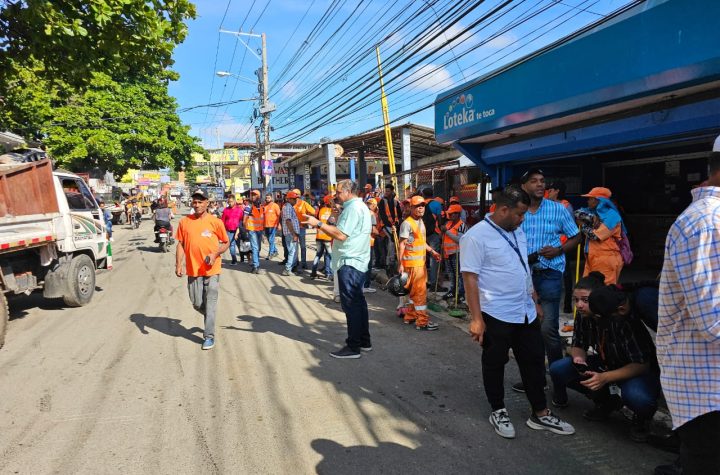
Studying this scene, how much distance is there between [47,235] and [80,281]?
3.69 feet

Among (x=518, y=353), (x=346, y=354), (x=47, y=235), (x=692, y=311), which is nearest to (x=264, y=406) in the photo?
(x=346, y=354)

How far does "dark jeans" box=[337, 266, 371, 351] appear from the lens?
473 centimetres

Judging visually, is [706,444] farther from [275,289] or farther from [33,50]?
[33,50]

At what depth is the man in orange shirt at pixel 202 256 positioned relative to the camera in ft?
16.7

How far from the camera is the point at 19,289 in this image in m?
6.08

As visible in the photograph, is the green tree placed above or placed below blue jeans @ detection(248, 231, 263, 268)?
above

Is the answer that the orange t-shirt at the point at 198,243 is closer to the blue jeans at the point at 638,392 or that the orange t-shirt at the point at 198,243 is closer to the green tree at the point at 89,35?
the green tree at the point at 89,35

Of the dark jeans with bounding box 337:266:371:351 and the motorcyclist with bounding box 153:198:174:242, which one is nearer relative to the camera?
the dark jeans with bounding box 337:266:371:351

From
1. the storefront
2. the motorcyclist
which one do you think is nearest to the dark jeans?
the storefront

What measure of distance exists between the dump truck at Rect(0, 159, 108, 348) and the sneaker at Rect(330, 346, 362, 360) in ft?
12.9

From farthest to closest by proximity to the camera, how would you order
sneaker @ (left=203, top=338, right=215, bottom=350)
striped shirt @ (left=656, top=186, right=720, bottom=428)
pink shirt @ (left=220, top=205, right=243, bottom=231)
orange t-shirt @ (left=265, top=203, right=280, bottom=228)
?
1. pink shirt @ (left=220, top=205, right=243, bottom=231)
2. orange t-shirt @ (left=265, top=203, right=280, bottom=228)
3. sneaker @ (left=203, top=338, right=215, bottom=350)
4. striped shirt @ (left=656, top=186, right=720, bottom=428)

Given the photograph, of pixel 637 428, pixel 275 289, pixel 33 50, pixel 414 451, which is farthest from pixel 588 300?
pixel 33 50

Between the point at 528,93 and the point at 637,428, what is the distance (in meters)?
4.43

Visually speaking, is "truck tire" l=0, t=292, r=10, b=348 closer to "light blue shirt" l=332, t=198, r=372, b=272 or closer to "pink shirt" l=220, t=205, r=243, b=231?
"light blue shirt" l=332, t=198, r=372, b=272
